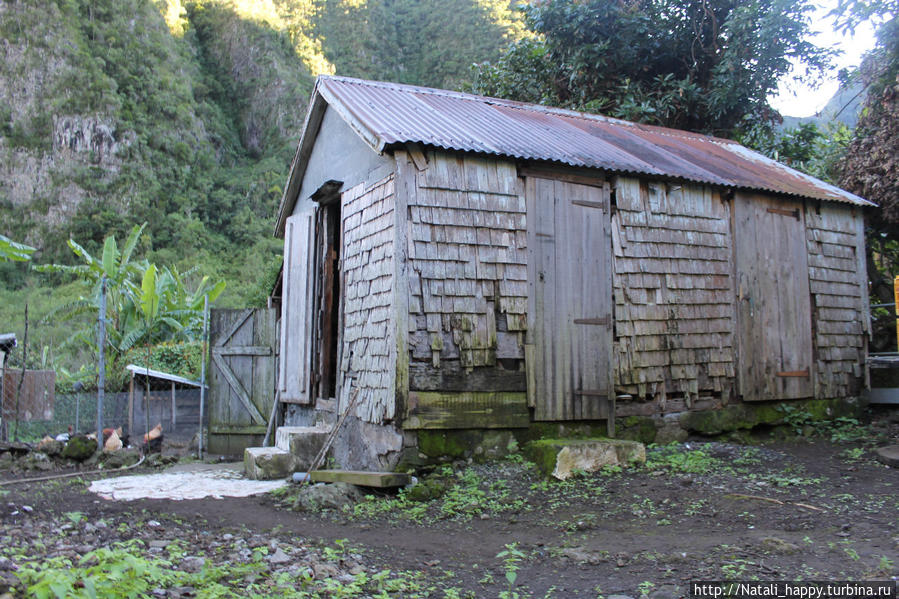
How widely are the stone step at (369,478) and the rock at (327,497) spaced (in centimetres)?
11

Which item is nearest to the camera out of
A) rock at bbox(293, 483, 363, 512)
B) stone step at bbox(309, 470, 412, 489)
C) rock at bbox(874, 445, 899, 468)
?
rock at bbox(293, 483, 363, 512)

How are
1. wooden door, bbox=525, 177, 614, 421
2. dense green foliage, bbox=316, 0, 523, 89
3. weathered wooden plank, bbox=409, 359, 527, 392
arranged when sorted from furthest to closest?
dense green foliage, bbox=316, 0, 523, 89 < wooden door, bbox=525, 177, 614, 421 < weathered wooden plank, bbox=409, 359, 527, 392

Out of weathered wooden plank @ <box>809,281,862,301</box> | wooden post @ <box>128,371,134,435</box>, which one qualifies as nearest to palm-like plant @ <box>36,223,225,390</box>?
wooden post @ <box>128,371,134,435</box>

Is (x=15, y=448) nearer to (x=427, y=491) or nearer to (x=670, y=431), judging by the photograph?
(x=427, y=491)

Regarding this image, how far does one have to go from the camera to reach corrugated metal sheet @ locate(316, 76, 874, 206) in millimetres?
7802

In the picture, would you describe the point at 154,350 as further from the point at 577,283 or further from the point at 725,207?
the point at 725,207

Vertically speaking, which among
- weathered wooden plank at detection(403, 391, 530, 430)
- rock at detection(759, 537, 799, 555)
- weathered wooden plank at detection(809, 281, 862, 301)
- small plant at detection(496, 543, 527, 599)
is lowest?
small plant at detection(496, 543, 527, 599)

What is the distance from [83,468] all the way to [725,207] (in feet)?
29.8

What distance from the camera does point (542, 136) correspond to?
8.88 m

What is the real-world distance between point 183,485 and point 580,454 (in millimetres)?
4333

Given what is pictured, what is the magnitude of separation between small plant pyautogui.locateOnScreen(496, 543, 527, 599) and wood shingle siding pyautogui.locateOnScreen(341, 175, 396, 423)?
2409mm

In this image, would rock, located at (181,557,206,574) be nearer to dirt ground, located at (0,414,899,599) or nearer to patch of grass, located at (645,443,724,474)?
dirt ground, located at (0,414,899,599)

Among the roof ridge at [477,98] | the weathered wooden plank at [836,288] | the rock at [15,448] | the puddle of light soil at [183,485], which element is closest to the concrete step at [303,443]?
the puddle of light soil at [183,485]

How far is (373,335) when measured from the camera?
7680 mm
